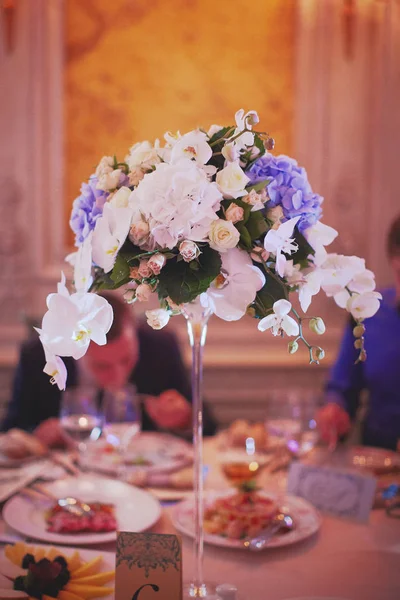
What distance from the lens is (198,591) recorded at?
1032 mm

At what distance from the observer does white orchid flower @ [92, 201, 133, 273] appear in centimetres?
95

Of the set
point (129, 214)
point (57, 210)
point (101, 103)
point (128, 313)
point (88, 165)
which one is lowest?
point (128, 313)

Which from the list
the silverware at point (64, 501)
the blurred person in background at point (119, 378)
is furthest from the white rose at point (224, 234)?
the blurred person in background at point (119, 378)

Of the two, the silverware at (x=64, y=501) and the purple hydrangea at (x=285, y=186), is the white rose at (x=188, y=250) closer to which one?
the purple hydrangea at (x=285, y=186)

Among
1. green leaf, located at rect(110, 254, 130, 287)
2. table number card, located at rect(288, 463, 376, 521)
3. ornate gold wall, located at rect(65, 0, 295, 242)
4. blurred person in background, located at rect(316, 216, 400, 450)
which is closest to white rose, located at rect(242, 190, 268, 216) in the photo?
green leaf, located at rect(110, 254, 130, 287)

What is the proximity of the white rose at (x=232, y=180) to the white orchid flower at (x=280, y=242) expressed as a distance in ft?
0.26

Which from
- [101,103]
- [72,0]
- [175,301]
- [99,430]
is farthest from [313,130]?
[175,301]

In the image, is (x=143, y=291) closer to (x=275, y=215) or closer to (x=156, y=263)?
(x=156, y=263)

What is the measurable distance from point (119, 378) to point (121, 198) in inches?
51.3

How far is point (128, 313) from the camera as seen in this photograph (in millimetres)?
2352

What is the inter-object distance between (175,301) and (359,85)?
298 cm

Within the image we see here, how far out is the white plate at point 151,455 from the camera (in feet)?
5.48

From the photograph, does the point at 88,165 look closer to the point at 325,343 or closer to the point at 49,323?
the point at 325,343

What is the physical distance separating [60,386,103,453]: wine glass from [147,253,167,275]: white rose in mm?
739
